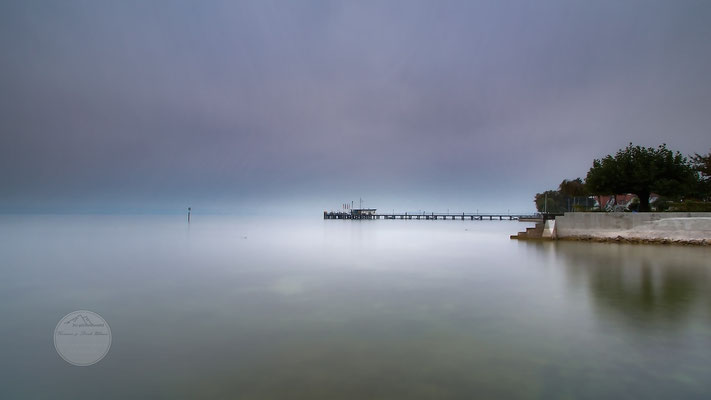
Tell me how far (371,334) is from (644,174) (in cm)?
2863

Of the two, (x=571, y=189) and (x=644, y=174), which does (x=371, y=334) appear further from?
(x=571, y=189)

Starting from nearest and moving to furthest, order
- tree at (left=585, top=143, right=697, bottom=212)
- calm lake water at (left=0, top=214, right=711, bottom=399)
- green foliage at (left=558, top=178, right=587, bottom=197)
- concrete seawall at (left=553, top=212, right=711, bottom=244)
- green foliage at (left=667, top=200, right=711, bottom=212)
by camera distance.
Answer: calm lake water at (left=0, top=214, right=711, bottom=399)
concrete seawall at (left=553, top=212, right=711, bottom=244)
green foliage at (left=667, top=200, right=711, bottom=212)
tree at (left=585, top=143, right=697, bottom=212)
green foliage at (left=558, top=178, right=587, bottom=197)

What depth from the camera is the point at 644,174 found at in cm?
2603

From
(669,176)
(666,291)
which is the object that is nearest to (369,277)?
(666,291)

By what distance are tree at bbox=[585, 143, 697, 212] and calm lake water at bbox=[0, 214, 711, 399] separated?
15.9 meters

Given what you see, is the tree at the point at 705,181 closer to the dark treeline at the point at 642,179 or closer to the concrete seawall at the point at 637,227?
the dark treeline at the point at 642,179

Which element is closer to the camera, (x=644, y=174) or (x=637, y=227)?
(x=637, y=227)

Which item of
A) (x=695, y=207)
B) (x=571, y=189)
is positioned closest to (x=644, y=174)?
(x=695, y=207)

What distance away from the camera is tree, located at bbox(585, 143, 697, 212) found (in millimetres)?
25766

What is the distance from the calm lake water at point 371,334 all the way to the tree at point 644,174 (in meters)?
15.9

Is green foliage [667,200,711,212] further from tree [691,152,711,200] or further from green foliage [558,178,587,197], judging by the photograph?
green foliage [558,178,587,197]

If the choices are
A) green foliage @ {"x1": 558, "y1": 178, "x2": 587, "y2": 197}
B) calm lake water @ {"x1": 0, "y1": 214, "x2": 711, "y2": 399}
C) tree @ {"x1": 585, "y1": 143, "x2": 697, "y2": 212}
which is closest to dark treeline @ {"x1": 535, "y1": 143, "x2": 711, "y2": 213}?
tree @ {"x1": 585, "y1": 143, "x2": 697, "y2": 212}

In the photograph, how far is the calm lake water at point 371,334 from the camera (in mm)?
4316

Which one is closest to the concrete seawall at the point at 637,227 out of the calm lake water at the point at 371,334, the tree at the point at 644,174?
the tree at the point at 644,174
